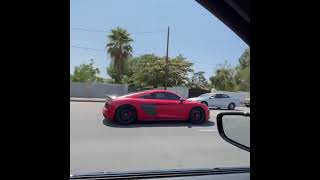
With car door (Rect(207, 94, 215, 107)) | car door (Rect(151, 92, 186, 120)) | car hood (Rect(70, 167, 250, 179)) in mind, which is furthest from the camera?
car door (Rect(207, 94, 215, 107))

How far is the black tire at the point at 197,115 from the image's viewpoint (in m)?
11.0

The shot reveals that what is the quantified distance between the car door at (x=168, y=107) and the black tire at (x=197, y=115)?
0.29 metres

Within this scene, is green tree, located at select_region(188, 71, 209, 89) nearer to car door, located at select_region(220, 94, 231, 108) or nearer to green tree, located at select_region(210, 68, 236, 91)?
green tree, located at select_region(210, 68, 236, 91)

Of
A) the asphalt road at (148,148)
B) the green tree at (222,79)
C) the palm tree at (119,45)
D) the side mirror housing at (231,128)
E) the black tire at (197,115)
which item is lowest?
the asphalt road at (148,148)

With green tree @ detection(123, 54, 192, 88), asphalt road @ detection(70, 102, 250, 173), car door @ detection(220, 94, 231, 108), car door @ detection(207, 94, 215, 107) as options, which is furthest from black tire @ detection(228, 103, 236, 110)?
green tree @ detection(123, 54, 192, 88)

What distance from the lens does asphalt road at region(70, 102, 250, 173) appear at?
17.2ft

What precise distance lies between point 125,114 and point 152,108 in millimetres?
788

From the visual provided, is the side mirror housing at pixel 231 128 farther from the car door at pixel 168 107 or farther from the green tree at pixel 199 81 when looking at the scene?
the green tree at pixel 199 81

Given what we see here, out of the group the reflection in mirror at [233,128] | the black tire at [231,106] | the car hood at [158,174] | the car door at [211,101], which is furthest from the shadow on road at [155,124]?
the reflection in mirror at [233,128]

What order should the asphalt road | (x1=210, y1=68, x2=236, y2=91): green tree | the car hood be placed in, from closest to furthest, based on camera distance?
the car hood < the asphalt road < (x1=210, y1=68, x2=236, y2=91): green tree

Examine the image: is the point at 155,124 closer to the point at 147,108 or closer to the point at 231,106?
the point at 147,108

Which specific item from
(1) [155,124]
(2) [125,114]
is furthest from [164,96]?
(2) [125,114]
